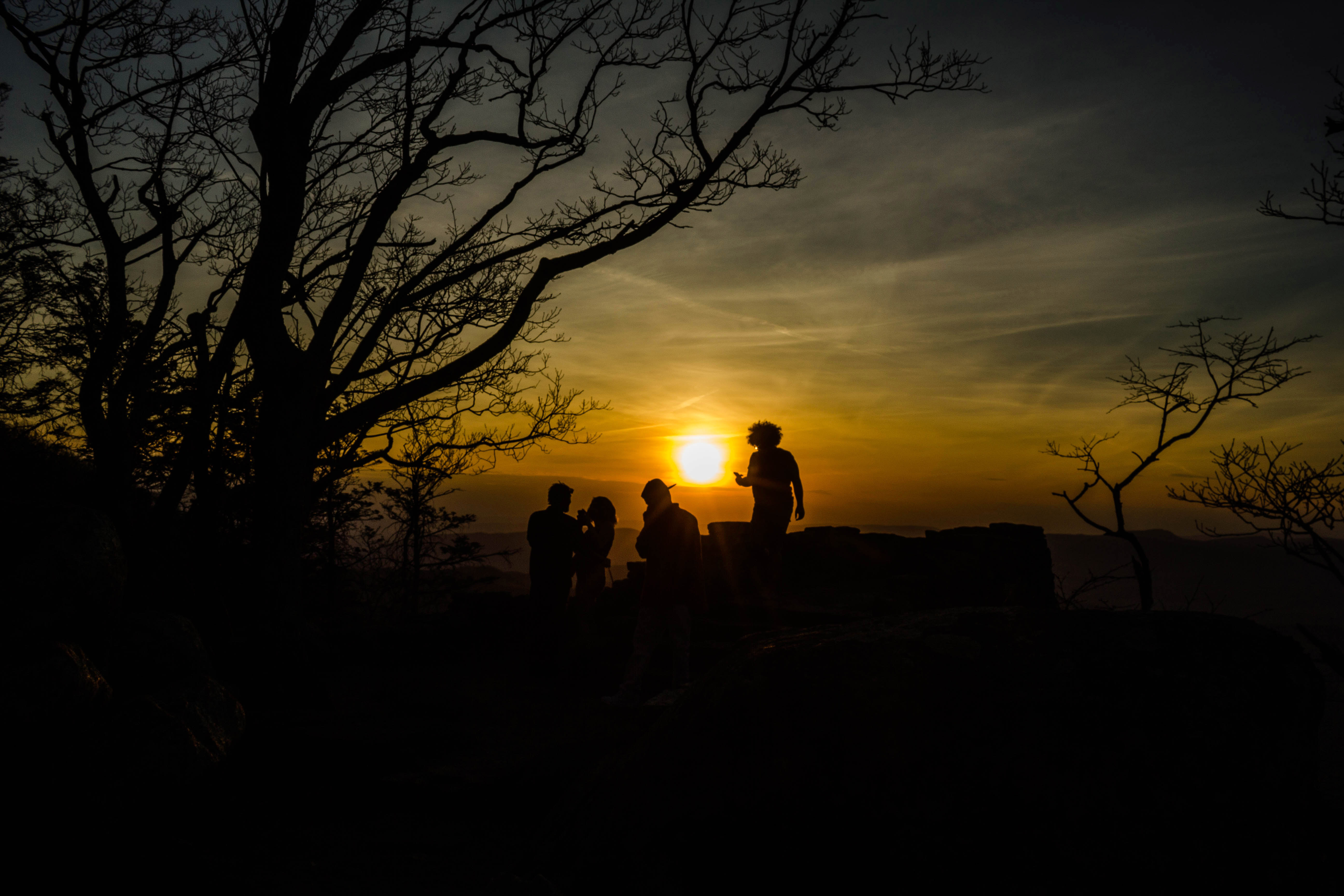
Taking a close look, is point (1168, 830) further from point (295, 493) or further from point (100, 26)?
point (100, 26)

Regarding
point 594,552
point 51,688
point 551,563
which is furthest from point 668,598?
point 51,688

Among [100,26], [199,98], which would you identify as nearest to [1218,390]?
[199,98]

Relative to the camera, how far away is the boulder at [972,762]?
8.50 ft

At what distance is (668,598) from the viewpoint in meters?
7.19

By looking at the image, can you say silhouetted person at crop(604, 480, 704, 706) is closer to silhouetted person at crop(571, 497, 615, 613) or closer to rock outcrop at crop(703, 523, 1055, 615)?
silhouetted person at crop(571, 497, 615, 613)

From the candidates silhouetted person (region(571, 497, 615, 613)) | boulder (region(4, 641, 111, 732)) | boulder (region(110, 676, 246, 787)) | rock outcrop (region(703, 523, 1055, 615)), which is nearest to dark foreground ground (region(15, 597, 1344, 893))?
boulder (region(110, 676, 246, 787))

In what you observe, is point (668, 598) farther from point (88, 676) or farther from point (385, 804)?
point (88, 676)

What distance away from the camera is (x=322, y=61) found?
799cm

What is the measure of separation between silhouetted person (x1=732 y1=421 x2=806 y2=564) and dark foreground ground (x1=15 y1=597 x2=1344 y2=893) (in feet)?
8.11

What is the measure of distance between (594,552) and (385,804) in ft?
16.7

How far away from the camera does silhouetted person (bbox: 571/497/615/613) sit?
9.59 metres

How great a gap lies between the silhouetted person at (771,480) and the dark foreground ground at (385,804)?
2472mm

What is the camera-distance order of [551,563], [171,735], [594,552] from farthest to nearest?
[594,552]
[551,563]
[171,735]

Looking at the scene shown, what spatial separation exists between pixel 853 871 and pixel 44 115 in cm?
1290
